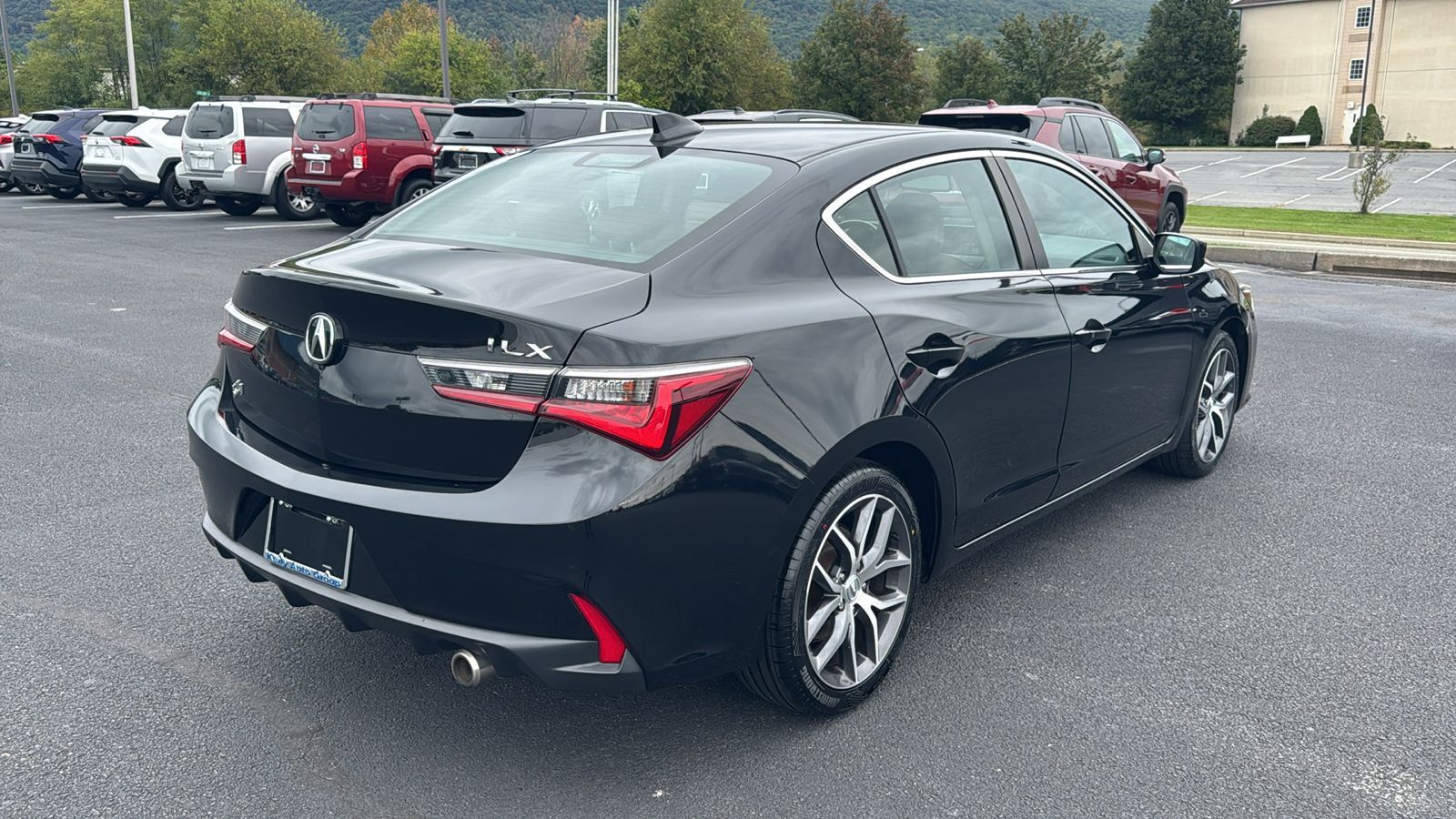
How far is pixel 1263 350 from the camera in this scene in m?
8.48

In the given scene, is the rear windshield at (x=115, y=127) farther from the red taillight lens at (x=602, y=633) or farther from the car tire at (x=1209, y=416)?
the red taillight lens at (x=602, y=633)

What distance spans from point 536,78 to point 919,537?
8882 centimetres

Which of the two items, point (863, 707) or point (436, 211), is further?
point (436, 211)

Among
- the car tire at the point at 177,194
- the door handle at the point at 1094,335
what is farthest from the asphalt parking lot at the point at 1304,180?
the door handle at the point at 1094,335

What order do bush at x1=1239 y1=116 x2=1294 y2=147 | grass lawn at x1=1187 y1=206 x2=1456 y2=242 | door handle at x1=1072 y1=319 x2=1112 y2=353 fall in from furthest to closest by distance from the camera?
bush at x1=1239 y1=116 x2=1294 y2=147
grass lawn at x1=1187 y1=206 x2=1456 y2=242
door handle at x1=1072 y1=319 x2=1112 y2=353

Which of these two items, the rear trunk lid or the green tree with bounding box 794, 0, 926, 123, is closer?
the rear trunk lid

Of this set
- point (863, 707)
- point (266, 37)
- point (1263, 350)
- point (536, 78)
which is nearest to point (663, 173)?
point (863, 707)

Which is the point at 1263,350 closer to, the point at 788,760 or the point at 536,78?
the point at 788,760

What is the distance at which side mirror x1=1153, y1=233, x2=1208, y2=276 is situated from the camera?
467cm

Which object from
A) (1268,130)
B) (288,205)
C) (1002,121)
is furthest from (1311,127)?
(1002,121)

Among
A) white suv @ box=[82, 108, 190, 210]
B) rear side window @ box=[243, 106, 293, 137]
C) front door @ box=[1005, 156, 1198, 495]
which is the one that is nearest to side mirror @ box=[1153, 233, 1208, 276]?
front door @ box=[1005, 156, 1198, 495]

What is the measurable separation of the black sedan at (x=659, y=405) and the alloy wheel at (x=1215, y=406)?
4.96 feet

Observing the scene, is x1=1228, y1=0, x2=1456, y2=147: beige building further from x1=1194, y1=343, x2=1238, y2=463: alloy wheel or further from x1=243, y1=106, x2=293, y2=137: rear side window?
x1=1194, y1=343, x2=1238, y2=463: alloy wheel

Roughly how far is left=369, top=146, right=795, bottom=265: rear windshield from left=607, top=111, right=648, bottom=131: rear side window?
35.4 ft
